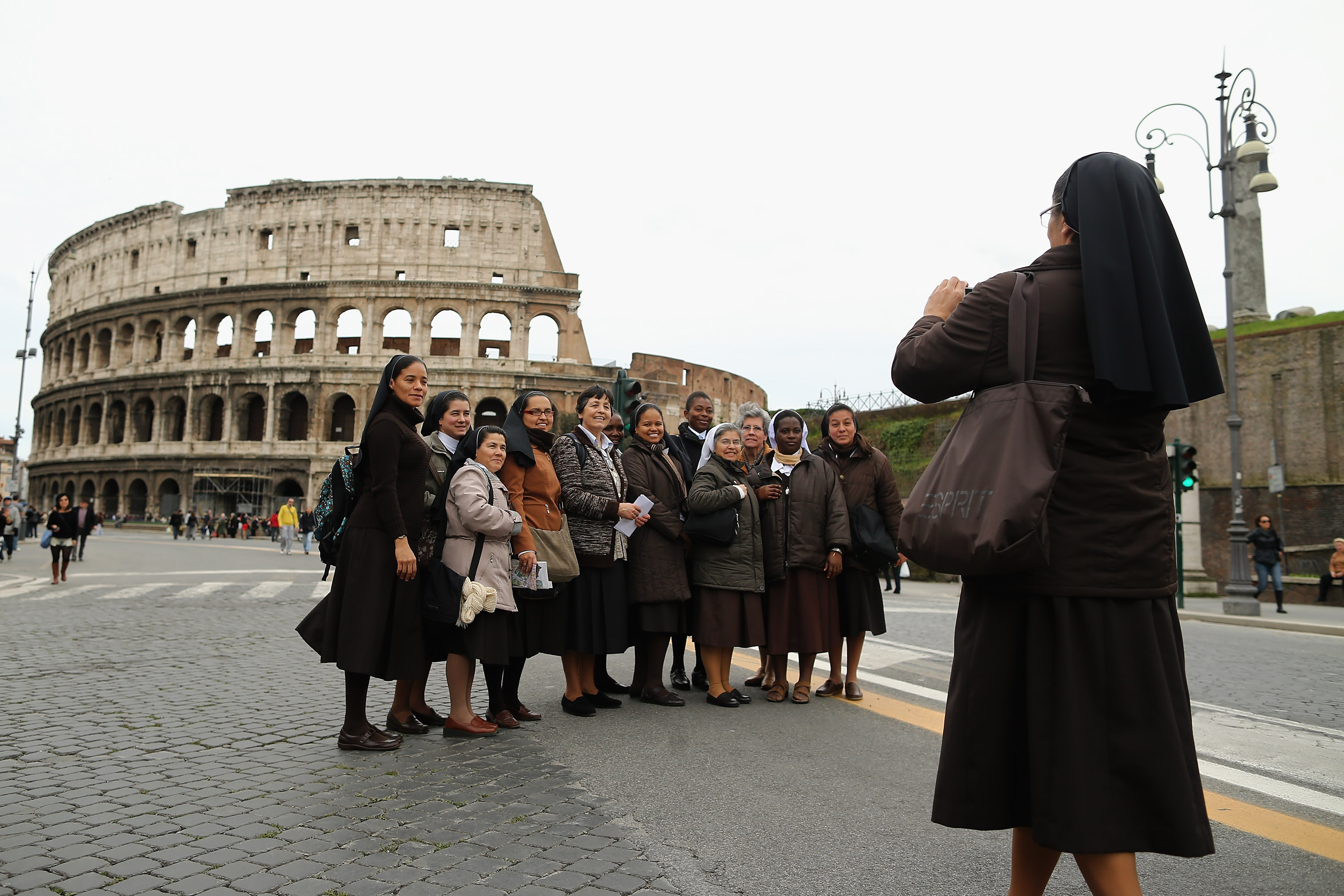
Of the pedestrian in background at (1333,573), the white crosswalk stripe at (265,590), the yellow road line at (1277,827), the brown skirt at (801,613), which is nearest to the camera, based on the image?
the yellow road line at (1277,827)

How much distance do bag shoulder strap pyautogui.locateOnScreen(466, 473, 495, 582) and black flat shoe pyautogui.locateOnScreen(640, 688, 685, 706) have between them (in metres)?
1.55

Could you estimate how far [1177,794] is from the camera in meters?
1.85

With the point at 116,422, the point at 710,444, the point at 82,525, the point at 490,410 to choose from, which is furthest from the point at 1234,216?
the point at 116,422

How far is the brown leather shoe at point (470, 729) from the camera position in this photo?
467cm

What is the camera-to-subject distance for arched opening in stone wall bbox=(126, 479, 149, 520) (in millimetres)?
48969

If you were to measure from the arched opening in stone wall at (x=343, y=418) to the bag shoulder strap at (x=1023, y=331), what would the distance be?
48.3m

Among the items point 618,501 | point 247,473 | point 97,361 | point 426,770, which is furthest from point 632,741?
point 97,361

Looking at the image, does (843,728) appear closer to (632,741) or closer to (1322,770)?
(632,741)

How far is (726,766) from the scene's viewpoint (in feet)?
13.2

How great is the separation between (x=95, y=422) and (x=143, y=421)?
6232 millimetres

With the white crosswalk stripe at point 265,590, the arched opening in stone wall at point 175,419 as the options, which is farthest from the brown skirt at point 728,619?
the arched opening in stone wall at point 175,419

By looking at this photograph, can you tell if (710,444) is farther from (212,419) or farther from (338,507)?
(212,419)

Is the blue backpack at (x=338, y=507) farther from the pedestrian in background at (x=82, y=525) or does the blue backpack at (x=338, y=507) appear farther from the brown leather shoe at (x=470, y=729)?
the pedestrian in background at (x=82, y=525)

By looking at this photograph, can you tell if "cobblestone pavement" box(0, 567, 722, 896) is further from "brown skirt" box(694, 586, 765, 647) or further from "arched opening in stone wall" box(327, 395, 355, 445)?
"arched opening in stone wall" box(327, 395, 355, 445)
